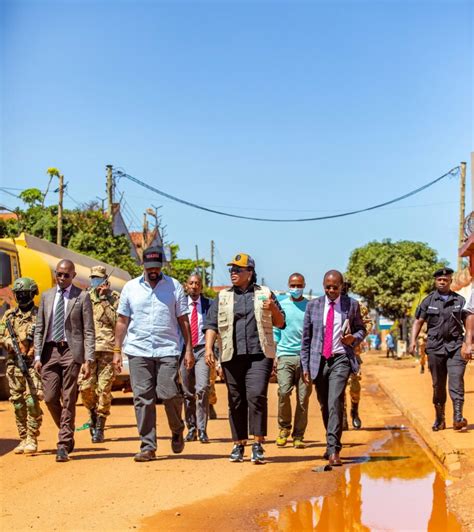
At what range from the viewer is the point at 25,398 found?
10648 mm

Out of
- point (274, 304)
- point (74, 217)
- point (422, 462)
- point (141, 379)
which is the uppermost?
point (74, 217)

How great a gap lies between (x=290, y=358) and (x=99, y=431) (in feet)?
7.72

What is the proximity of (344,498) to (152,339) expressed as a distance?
8.77ft

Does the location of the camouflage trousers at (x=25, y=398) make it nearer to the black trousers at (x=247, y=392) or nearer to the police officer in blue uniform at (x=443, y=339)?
the black trousers at (x=247, y=392)

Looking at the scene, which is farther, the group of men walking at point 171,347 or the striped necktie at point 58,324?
the striped necktie at point 58,324

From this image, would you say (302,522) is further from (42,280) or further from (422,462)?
(42,280)

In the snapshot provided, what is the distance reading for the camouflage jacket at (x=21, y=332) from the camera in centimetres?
1059

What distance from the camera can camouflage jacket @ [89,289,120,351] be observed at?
12.4 m

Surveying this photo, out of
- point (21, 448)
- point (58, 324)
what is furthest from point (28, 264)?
point (58, 324)

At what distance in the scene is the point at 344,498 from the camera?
27.1ft

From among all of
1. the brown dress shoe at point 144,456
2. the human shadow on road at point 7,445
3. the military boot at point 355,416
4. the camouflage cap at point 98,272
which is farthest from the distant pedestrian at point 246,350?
the military boot at point 355,416

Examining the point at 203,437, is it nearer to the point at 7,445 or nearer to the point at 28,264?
the point at 7,445

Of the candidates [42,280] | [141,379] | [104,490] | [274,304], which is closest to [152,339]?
[141,379]

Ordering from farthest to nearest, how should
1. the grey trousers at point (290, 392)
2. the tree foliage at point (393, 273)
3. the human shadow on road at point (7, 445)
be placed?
1. the tree foliage at point (393, 273)
2. the grey trousers at point (290, 392)
3. the human shadow on road at point (7, 445)
